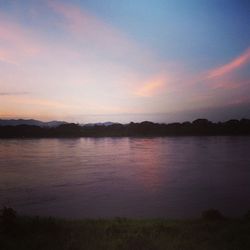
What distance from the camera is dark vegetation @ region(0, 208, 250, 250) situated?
677cm

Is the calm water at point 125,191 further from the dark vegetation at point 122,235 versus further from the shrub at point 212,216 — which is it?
the dark vegetation at point 122,235

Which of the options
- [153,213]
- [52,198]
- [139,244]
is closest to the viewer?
[139,244]

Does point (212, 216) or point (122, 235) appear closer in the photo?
Result: point (122, 235)

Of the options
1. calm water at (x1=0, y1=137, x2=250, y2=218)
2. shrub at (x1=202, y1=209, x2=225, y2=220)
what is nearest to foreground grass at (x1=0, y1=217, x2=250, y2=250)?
shrub at (x1=202, y1=209, x2=225, y2=220)

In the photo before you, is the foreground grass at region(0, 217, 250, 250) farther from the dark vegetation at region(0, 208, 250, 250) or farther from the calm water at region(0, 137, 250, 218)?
the calm water at region(0, 137, 250, 218)

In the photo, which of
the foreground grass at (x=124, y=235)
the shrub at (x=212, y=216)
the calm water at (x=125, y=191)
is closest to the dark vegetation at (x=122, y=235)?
the foreground grass at (x=124, y=235)

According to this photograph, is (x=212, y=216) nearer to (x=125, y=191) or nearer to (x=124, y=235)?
(x=124, y=235)

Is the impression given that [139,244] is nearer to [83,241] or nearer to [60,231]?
[83,241]

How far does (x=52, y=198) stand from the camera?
1611 centimetres

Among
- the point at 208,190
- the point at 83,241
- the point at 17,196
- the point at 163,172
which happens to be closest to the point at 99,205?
the point at 17,196

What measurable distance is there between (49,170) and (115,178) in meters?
6.10

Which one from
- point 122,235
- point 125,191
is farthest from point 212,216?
point 125,191

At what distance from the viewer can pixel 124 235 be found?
748 cm

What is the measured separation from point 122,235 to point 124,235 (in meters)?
0.06
